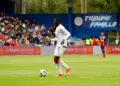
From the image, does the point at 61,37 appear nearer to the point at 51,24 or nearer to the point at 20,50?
the point at 20,50

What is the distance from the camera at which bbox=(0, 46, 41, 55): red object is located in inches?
1891

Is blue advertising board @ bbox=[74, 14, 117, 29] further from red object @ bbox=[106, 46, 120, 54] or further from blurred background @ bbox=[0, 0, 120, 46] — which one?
red object @ bbox=[106, 46, 120, 54]

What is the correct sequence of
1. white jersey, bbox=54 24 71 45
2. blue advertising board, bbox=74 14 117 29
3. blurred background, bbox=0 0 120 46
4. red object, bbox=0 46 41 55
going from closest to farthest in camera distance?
1. white jersey, bbox=54 24 71 45
2. red object, bbox=0 46 41 55
3. blurred background, bbox=0 0 120 46
4. blue advertising board, bbox=74 14 117 29

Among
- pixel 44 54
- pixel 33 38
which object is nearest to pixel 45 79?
pixel 44 54

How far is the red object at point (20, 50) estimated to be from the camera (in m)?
48.0

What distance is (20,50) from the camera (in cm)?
4847

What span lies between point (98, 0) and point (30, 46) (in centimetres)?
3304

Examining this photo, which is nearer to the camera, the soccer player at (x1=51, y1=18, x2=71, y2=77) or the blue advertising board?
the soccer player at (x1=51, y1=18, x2=71, y2=77)

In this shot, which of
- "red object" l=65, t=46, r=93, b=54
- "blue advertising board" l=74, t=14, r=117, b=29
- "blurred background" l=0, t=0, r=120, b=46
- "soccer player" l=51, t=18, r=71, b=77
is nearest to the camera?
"soccer player" l=51, t=18, r=71, b=77

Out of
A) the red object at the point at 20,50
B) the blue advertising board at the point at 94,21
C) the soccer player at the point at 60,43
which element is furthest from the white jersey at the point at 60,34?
the blue advertising board at the point at 94,21

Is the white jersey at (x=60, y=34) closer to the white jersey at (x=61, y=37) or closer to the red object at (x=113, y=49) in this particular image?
the white jersey at (x=61, y=37)

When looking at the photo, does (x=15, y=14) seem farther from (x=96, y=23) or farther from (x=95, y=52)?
(x=95, y=52)

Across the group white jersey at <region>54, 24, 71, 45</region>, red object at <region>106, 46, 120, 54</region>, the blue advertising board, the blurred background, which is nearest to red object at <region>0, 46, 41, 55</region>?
the blurred background

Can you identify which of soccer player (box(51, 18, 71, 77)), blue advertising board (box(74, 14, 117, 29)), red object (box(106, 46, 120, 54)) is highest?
blue advertising board (box(74, 14, 117, 29))
